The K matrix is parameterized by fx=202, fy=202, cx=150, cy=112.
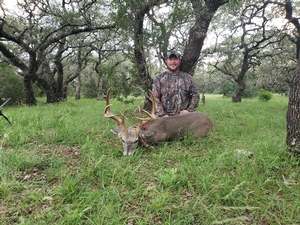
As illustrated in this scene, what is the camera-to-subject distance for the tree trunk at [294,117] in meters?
3.01

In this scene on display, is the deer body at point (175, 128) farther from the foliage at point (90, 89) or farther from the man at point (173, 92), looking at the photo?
the foliage at point (90, 89)

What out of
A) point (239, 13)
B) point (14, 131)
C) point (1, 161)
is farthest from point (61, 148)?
point (239, 13)

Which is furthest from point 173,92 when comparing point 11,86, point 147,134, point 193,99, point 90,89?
point 90,89

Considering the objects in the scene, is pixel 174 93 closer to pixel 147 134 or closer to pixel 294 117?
pixel 147 134

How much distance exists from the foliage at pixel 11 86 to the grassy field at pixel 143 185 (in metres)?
9.32

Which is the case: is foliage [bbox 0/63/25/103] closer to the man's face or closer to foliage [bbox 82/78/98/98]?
foliage [bbox 82/78/98/98]

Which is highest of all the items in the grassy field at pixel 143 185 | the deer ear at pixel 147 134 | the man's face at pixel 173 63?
the man's face at pixel 173 63

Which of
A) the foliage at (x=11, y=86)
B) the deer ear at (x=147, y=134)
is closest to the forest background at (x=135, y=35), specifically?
the foliage at (x=11, y=86)

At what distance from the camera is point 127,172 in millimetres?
2805

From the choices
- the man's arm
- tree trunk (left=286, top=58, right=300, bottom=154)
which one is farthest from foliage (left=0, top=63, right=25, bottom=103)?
tree trunk (left=286, top=58, right=300, bottom=154)

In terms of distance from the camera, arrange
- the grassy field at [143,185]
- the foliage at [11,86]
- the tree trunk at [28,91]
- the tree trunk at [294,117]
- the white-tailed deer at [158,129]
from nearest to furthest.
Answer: the grassy field at [143,185] < the tree trunk at [294,117] < the white-tailed deer at [158,129] < the tree trunk at [28,91] < the foliage at [11,86]

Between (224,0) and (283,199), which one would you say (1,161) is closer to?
(283,199)

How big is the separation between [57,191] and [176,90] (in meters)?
3.87

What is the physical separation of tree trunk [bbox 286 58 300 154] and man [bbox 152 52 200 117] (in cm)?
250
